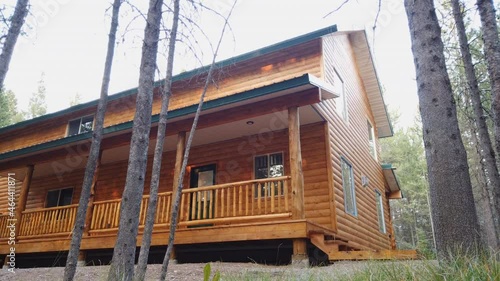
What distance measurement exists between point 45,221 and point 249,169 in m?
5.97

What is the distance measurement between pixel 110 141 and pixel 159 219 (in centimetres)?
295

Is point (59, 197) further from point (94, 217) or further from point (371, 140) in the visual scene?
point (371, 140)

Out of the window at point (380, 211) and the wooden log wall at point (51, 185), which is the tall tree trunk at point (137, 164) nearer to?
the wooden log wall at point (51, 185)

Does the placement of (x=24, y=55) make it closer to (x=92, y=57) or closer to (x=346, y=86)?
(x=92, y=57)

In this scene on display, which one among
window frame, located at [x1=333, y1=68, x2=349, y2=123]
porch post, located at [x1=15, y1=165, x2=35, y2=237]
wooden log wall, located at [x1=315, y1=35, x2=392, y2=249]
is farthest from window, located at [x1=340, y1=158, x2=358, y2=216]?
porch post, located at [x1=15, y1=165, x2=35, y2=237]

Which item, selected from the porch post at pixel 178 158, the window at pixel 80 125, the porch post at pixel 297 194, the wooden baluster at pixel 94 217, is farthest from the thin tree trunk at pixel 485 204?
the window at pixel 80 125

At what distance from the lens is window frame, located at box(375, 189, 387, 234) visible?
44.6 ft

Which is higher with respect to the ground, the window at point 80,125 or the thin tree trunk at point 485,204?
the window at point 80,125

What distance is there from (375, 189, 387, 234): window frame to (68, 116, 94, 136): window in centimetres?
1125

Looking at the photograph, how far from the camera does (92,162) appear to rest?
5.21m

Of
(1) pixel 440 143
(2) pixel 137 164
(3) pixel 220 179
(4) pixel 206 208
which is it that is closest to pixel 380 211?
(3) pixel 220 179

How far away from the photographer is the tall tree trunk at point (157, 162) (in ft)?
15.6

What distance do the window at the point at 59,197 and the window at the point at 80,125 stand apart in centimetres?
221

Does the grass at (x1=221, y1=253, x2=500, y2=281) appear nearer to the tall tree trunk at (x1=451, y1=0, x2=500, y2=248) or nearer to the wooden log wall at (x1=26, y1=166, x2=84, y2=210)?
the tall tree trunk at (x1=451, y1=0, x2=500, y2=248)
